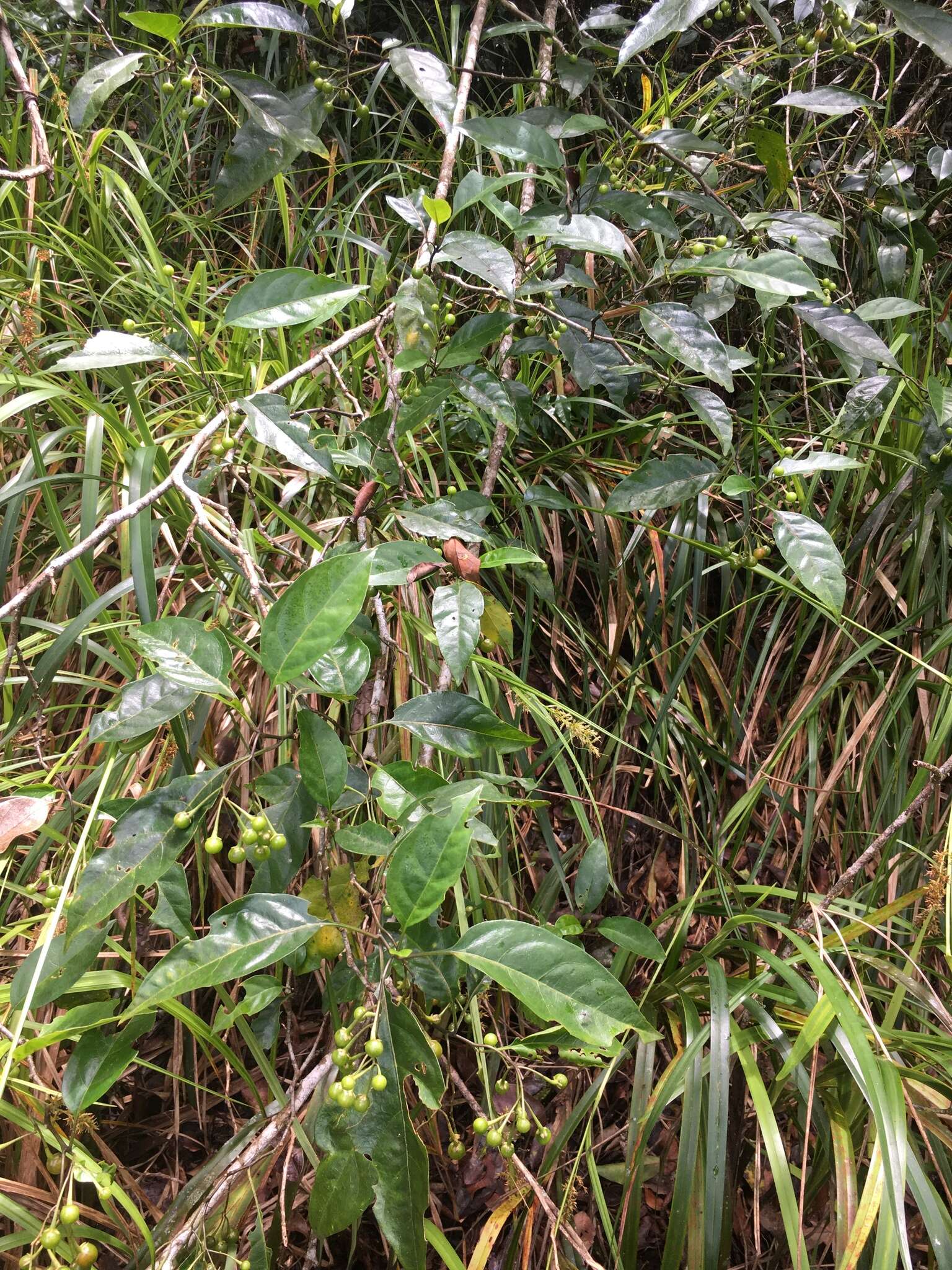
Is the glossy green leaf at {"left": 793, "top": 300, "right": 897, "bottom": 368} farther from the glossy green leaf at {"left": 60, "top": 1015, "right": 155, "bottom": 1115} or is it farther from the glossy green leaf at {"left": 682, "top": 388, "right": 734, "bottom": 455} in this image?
the glossy green leaf at {"left": 60, "top": 1015, "right": 155, "bottom": 1115}

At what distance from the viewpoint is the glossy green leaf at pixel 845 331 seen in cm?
95

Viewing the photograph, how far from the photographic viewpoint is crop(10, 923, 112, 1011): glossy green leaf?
0.64 metres

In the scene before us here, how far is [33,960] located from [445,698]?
43 cm

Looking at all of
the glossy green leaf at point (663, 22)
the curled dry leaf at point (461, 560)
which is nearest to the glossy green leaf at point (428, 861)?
the curled dry leaf at point (461, 560)

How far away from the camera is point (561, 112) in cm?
110

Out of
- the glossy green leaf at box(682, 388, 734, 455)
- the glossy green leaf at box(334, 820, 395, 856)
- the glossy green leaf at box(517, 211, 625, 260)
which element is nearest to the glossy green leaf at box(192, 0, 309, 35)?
the glossy green leaf at box(517, 211, 625, 260)

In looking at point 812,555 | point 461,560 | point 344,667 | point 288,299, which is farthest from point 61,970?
point 812,555

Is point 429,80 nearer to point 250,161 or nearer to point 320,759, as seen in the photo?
point 250,161

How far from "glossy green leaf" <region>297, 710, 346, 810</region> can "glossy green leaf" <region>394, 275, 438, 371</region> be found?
14.4 inches

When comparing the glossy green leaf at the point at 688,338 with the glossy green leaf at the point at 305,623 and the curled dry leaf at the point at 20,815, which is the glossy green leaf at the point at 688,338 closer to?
the glossy green leaf at the point at 305,623

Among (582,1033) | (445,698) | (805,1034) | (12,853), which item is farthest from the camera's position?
(12,853)

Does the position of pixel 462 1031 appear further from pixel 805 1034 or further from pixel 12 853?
pixel 12 853

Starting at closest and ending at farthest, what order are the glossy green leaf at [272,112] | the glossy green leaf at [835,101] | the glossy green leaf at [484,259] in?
the glossy green leaf at [484,259], the glossy green leaf at [272,112], the glossy green leaf at [835,101]

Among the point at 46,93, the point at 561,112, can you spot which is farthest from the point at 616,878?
the point at 46,93
